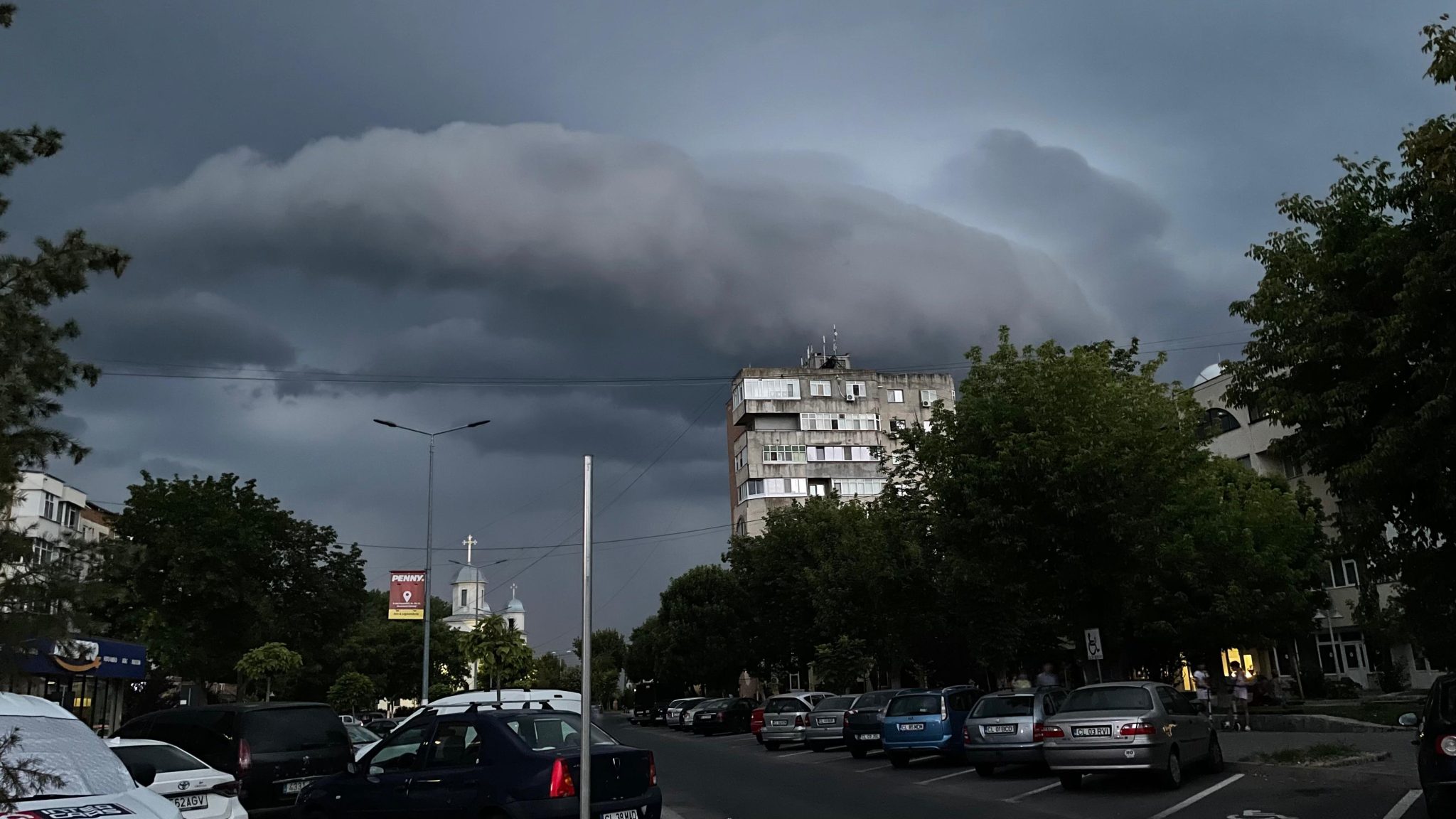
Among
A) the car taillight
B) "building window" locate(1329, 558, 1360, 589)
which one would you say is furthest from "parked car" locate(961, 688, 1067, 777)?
"building window" locate(1329, 558, 1360, 589)

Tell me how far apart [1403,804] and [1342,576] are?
4245 cm

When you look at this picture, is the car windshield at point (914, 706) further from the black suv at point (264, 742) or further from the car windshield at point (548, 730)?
the car windshield at point (548, 730)

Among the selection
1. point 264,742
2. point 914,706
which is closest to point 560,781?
point 264,742

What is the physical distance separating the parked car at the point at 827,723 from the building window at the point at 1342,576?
3075 cm

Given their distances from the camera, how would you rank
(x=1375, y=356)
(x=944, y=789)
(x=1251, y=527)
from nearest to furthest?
1. (x=1375, y=356)
2. (x=944, y=789)
3. (x=1251, y=527)

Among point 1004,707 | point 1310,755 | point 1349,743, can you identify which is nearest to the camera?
point 1310,755

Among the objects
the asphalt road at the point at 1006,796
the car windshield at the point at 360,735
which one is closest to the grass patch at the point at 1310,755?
the asphalt road at the point at 1006,796

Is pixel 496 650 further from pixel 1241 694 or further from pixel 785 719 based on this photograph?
pixel 1241 694

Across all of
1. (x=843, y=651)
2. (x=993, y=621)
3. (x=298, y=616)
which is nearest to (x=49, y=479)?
(x=298, y=616)

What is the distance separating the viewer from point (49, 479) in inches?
2404

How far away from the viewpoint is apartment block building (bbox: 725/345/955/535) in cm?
8531

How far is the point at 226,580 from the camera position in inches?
1746

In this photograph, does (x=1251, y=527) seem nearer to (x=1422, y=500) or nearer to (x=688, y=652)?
(x=1422, y=500)

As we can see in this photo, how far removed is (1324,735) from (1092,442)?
7852 mm
